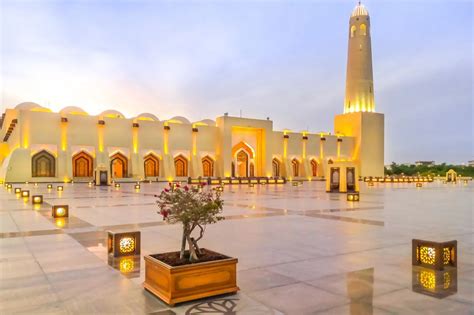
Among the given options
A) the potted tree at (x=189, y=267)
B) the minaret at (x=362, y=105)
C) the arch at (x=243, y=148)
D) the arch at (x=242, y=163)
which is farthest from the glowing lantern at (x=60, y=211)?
the minaret at (x=362, y=105)

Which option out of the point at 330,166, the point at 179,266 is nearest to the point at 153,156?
the point at 330,166

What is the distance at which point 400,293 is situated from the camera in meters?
3.76

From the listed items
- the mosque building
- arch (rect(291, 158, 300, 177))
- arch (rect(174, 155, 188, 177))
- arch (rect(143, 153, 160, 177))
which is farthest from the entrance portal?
arch (rect(291, 158, 300, 177))

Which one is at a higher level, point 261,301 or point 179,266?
point 179,266

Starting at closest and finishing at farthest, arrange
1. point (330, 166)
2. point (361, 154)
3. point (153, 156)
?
point (330, 166), point (153, 156), point (361, 154)

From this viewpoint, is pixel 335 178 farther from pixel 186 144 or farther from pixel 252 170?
pixel 252 170

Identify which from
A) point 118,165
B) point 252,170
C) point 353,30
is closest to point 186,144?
point 118,165

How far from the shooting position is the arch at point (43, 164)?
33.0m

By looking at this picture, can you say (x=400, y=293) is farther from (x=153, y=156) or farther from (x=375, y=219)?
(x=153, y=156)

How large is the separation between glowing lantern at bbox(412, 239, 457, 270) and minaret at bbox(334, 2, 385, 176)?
4518 cm

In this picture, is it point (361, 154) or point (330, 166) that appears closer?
point (330, 166)

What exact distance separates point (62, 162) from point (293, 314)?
1326 inches

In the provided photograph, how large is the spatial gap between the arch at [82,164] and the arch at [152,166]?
495 centimetres

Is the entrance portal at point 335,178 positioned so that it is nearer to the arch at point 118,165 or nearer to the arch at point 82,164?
the arch at point 118,165
